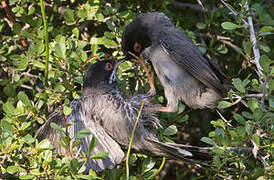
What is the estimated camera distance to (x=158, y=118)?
166 inches

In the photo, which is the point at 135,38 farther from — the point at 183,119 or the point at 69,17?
the point at 183,119

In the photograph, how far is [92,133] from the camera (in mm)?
3795

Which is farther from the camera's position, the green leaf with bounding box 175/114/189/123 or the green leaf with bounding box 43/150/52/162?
the green leaf with bounding box 175/114/189/123

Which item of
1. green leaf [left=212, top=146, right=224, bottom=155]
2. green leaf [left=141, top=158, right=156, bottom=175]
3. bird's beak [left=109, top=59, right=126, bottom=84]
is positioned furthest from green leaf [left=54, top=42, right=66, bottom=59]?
green leaf [left=212, top=146, right=224, bottom=155]

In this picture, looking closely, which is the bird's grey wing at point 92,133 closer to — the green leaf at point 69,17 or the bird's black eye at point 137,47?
the bird's black eye at point 137,47

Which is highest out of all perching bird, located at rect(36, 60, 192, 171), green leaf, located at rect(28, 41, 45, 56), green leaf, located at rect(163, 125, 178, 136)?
green leaf, located at rect(28, 41, 45, 56)

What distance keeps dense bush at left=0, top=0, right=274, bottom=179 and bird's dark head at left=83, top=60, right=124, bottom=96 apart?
88 mm

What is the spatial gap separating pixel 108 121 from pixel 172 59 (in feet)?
3.39

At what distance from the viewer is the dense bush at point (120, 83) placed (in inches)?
122

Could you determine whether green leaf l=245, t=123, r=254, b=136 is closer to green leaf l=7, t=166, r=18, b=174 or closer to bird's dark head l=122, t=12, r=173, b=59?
bird's dark head l=122, t=12, r=173, b=59

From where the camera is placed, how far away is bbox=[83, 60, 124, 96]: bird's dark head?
4.02 m

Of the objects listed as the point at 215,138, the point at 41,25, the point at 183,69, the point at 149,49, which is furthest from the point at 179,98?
the point at 41,25

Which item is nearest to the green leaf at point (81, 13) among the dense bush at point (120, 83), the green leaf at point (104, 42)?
the dense bush at point (120, 83)

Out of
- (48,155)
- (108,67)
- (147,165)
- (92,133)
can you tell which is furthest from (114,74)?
(48,155)
